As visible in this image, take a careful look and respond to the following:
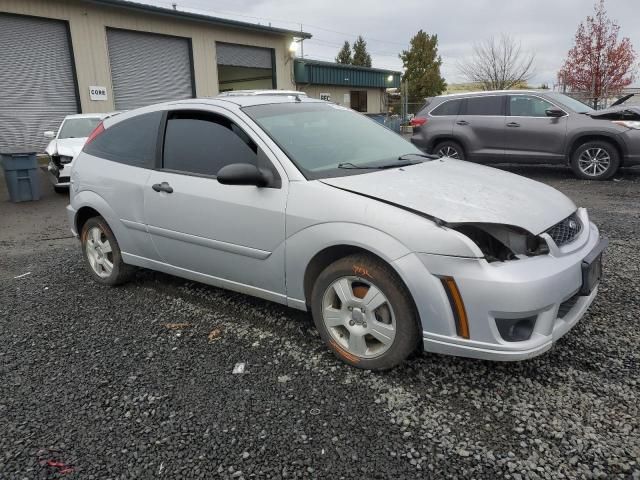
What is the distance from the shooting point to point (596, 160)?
9305 mm

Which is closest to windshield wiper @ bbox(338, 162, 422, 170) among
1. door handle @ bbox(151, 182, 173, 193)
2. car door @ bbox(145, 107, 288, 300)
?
car door @ bbox(145, 107, 288, 300)

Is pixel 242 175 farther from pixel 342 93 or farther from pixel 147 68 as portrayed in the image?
pixel 342 93

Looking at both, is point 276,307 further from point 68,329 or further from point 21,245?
point 21,245

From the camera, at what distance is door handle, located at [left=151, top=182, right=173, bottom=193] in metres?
3.65

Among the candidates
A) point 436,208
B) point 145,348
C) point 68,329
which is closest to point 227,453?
point 145,348

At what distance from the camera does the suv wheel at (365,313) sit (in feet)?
8.67

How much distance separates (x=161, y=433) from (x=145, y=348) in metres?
0.99

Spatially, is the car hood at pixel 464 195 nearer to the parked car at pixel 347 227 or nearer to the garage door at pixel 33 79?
the parked car at pixel 347 227

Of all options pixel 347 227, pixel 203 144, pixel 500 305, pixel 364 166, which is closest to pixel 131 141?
pixel 203 144

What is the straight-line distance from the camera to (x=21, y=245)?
21.3ft

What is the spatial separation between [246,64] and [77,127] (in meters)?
10.8

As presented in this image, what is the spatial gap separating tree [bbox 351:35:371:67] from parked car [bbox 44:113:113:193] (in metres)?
54.5

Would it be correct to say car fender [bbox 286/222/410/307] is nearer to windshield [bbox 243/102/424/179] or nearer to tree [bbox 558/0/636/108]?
windshield [bbox 243/102/424/179]

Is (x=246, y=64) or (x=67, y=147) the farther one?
(x=246, y=64)
